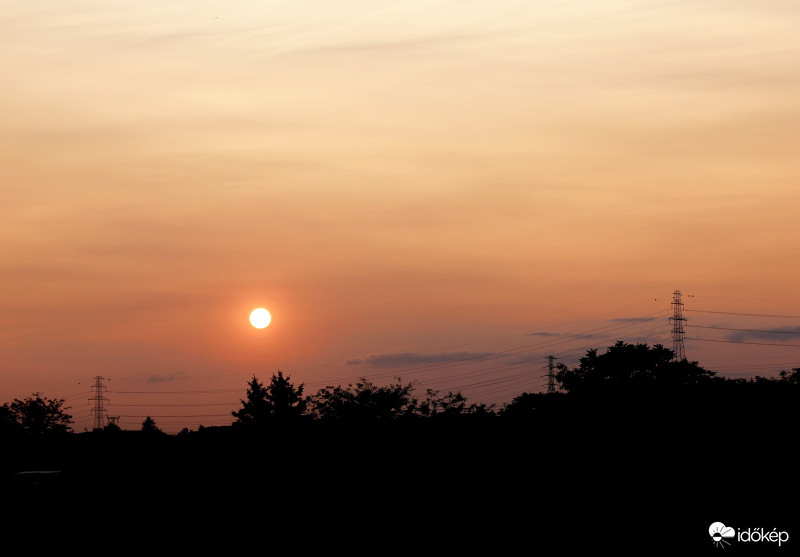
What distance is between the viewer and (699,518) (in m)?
32.5

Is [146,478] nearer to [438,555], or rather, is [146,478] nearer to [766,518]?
[438,555]

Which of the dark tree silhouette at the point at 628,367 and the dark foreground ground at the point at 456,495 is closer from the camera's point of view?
the dark foreground ground at the point at 456,495

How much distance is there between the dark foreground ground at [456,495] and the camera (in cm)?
3288

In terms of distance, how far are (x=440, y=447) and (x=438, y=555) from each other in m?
23.0
